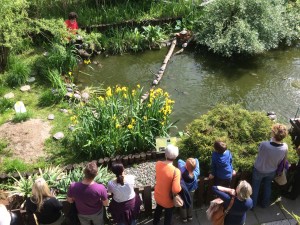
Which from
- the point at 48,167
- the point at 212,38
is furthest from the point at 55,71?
the point at 212,38

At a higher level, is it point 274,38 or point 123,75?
point 274,38

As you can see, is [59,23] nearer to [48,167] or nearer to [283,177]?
[48,167]

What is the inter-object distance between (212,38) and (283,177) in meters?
5.87

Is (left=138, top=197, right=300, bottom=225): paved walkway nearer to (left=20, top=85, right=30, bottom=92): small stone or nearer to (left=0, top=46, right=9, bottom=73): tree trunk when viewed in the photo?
(left=20, top=85, right=30, bottom=92): small stone

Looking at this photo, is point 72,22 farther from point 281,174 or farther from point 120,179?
point 281,174

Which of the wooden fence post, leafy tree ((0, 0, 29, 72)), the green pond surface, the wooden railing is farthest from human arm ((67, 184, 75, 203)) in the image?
leafy tree ((0, 0, 29, 72))

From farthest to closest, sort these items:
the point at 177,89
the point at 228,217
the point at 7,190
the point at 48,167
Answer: the point at 177,89 < the point at 48,167 < the point at 7,190 < the point at 228,217

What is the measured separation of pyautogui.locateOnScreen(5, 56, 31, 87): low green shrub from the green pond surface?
4.68 feet

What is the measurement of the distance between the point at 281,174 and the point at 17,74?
6821 millimetres

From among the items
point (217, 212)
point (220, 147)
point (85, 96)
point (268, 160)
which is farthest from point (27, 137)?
point (268, 160)

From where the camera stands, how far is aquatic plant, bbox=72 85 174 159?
7184 millimetres

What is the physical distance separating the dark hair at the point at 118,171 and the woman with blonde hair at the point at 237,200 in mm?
1321

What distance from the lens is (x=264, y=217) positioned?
6141mm

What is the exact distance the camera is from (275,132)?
5.43 metres
